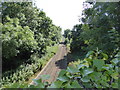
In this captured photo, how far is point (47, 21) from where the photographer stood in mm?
8906

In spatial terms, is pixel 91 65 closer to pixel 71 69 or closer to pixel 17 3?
pixel 71 69

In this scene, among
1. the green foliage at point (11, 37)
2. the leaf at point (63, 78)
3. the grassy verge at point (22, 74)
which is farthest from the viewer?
the grassy verge at point (22, 74)

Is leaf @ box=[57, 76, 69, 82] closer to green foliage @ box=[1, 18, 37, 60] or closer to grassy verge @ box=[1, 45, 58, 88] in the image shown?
grassy verge @ box=[1, 45, 58, 88]

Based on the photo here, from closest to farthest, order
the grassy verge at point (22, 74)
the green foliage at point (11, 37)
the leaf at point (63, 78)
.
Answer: the leaf at point (63, 78), the green foliage at point (11, 37), the grassy verge at point (22, 74)

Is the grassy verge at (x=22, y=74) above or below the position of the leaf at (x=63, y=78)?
below

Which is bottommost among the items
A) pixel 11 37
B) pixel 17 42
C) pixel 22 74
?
pixel 22 74

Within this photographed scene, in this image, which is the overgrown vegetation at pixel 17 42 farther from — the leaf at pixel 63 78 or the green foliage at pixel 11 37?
the leaf at pixel 63 78

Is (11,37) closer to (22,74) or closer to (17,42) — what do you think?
(17,42)

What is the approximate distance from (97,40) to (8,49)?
3475 mm

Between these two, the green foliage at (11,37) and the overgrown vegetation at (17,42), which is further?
the overgrown vegetation at (17,42)

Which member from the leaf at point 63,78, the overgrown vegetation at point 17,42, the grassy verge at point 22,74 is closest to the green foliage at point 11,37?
the overgrown vegetation at point 17,42

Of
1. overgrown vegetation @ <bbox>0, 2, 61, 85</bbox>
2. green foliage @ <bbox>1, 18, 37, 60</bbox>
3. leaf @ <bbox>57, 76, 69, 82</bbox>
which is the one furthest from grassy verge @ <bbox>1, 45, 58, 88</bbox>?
leaf @ <bbox>57, 76, 69, 82</bbox>

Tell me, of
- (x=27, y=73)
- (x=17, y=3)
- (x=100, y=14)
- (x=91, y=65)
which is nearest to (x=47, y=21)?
(x=17, y=3)

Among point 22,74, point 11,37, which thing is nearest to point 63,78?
point 11,37
